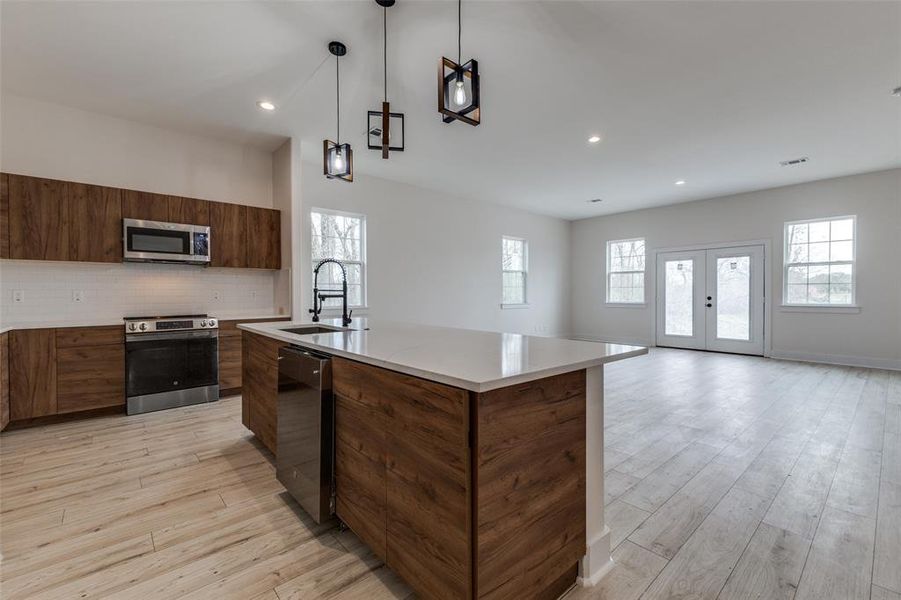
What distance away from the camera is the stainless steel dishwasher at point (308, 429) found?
177 centimetres

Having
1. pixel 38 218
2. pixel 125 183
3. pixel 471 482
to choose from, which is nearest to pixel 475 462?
pixel 471 482

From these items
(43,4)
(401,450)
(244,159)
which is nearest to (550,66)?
(401,450)

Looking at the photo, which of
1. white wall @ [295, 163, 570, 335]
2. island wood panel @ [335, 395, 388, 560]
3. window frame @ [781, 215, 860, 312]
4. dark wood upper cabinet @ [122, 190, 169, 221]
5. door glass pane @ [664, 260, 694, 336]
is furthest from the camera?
door glass pane @ [664, 260, 694, 336]

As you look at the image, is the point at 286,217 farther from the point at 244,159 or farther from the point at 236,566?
the point at 236,566

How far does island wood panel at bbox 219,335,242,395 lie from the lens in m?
4.08

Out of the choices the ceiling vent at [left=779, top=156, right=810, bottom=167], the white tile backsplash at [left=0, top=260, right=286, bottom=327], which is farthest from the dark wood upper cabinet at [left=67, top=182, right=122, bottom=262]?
the ceiling vent at [left=779, top=156, right=810, bottom=167]

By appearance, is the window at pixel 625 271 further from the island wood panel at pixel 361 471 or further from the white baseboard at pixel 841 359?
the island wood panel at pixel 361 471

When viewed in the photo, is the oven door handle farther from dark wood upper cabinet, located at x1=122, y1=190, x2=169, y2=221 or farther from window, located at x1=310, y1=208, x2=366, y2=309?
window, located at x1=310, y1=208, x2=366, y2=309

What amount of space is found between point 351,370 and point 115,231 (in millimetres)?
3507

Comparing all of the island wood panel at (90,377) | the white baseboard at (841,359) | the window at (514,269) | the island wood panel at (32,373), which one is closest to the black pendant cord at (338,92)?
the island wood panel at (90,377)

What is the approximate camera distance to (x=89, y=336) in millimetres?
3432

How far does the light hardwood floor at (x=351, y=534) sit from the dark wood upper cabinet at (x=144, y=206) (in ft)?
6.30

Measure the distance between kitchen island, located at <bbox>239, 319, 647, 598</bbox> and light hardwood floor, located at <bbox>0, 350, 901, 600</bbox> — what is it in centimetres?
27

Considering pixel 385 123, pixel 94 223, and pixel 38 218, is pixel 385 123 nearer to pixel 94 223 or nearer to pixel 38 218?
pixel 94 223
